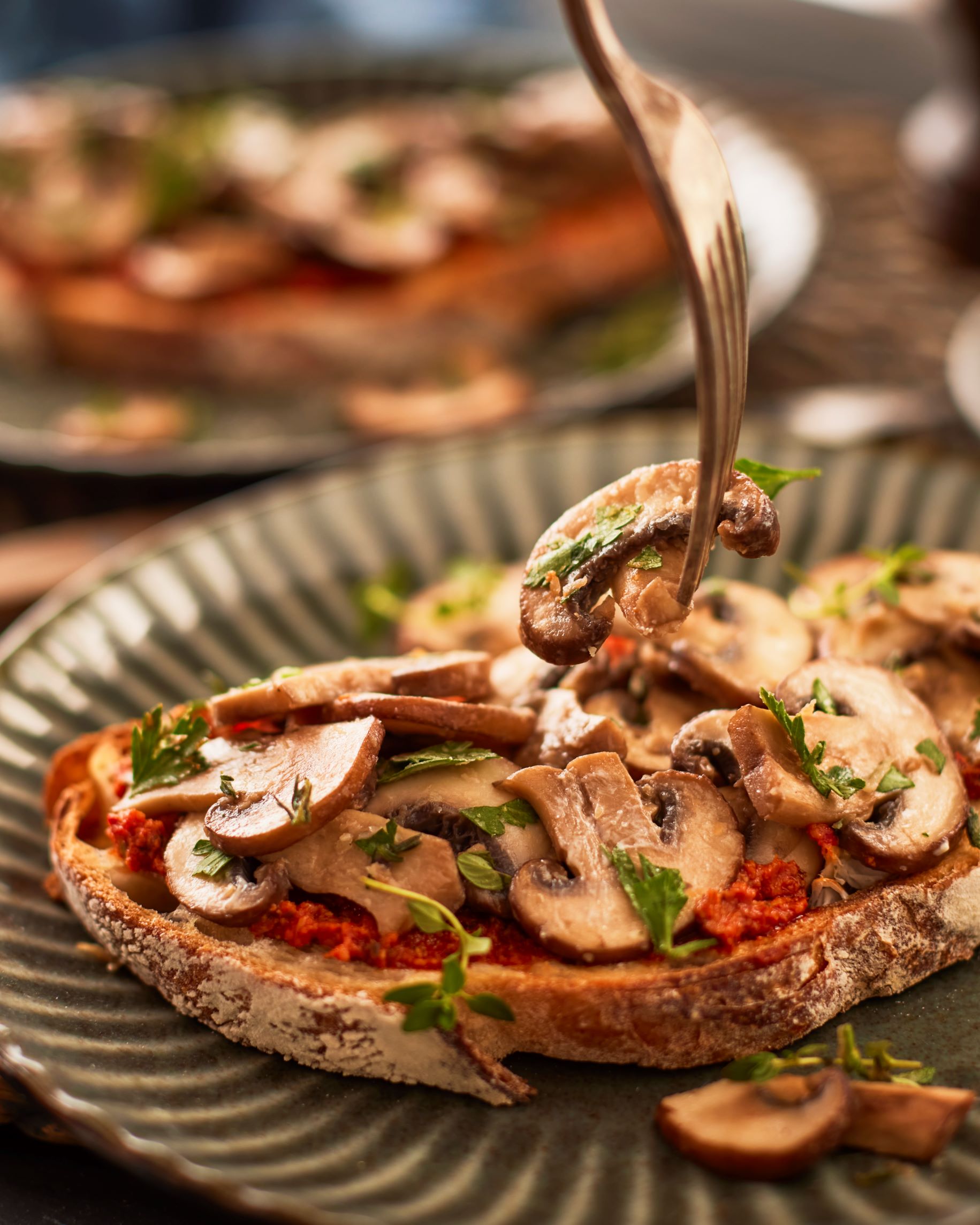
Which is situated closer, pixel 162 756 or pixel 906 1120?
pixel 906 1120

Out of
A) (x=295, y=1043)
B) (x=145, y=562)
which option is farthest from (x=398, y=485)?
(x=295, y=1043)

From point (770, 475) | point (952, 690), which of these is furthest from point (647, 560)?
point (952, 690)

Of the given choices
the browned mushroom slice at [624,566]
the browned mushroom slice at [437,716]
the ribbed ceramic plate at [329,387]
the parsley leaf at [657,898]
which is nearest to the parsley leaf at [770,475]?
the browned mushroom slice at [624,566]

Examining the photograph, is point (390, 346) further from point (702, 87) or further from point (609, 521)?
point (609, 521)

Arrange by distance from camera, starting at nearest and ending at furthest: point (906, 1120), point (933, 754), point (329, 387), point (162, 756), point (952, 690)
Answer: point (906, 1120)
point (933, 754)
point (162, 756)
point (952, 690)
point (329, 387)

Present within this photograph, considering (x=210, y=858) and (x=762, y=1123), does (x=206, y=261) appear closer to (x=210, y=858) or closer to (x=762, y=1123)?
(x=210, y=858)

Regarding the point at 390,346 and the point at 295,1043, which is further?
the point at 390,346

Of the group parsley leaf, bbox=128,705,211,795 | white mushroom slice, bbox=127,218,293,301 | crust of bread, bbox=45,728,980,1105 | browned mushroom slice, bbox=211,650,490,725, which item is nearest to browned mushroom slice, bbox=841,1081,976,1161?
crust of bread, bbox=45,728,980,1105

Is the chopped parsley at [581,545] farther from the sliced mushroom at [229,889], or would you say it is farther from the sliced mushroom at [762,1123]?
the sliced mushroom at [762,1123]
